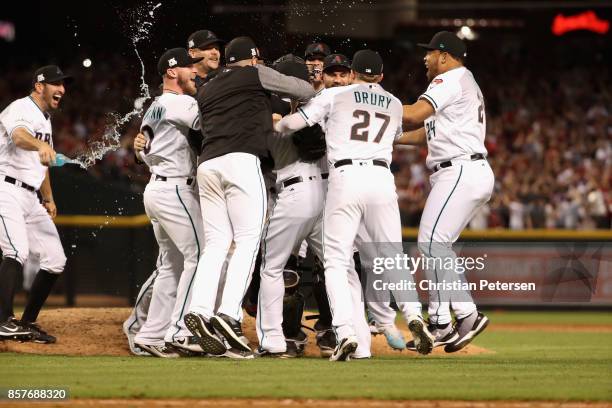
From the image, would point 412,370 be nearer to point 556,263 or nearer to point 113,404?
point 113,404

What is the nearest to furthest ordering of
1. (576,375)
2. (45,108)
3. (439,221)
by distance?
(576,375) → (439,221) → (45,108)

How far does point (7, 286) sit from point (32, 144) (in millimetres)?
1071

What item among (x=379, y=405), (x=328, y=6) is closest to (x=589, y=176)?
(x=328, y=6)

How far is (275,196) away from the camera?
8164 mm

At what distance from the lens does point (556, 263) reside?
1319 centimetres

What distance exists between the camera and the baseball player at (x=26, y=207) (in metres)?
7.90

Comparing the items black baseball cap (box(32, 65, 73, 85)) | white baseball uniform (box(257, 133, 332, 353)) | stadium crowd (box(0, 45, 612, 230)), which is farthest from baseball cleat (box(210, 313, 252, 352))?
stadium crowd (box(0, 45, 612, 230))

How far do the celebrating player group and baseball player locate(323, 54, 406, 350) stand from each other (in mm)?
13

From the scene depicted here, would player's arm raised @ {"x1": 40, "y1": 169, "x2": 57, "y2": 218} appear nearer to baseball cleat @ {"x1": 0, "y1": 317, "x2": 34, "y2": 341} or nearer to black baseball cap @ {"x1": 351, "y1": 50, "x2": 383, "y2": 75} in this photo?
baseball cleat @ {"x1": 0, "y1": 317, "x2": 34, "y2": 341}

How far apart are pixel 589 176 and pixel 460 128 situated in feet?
31.4

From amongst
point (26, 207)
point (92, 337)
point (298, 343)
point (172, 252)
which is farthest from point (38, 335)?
point (298, 343)

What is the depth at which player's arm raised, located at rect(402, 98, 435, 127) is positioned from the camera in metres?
7.37

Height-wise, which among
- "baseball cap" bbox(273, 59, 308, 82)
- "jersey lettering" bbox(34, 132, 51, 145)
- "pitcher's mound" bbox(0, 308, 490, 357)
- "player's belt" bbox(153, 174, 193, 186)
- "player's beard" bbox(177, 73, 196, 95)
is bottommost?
"pitcher's mound" bbox(0, 308, 490, 357)

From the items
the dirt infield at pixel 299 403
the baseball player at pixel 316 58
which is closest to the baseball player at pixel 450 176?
the baseball player at pixel 316 58
